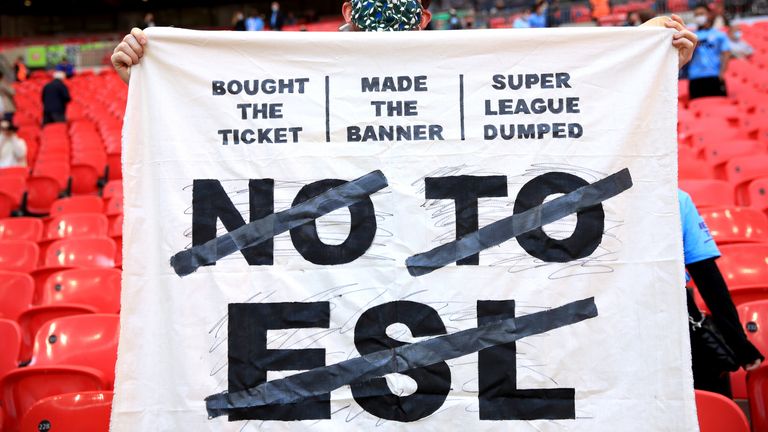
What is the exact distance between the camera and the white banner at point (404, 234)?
7.86 feet

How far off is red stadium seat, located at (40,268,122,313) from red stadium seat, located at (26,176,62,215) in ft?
15.6

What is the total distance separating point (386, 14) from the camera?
103 inches

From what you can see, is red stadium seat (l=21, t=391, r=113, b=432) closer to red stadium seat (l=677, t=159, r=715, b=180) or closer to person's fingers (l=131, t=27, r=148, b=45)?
person's fingers (l=131, t=27, r=148, b=45)

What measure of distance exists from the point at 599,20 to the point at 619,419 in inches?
756

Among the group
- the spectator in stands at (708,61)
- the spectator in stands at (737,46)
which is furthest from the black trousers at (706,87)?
the spectator in stands at (737,46)

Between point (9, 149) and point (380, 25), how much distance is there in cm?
914

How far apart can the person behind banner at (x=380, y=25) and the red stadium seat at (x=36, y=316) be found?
90.9 inches

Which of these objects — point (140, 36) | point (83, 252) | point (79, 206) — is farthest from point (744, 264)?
point (79, 206)

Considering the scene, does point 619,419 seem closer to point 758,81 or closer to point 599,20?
point 758,81

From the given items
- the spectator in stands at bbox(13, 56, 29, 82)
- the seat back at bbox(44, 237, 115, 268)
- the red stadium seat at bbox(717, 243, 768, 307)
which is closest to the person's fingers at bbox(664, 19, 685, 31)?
the red stadium seat at bbox(717, 243, 768, 307)

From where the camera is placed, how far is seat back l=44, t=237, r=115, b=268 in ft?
19.6

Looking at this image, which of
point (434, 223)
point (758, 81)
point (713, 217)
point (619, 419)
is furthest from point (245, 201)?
point (758, 81)

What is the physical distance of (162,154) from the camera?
8.15ft

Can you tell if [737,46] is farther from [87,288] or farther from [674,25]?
[674,25]
